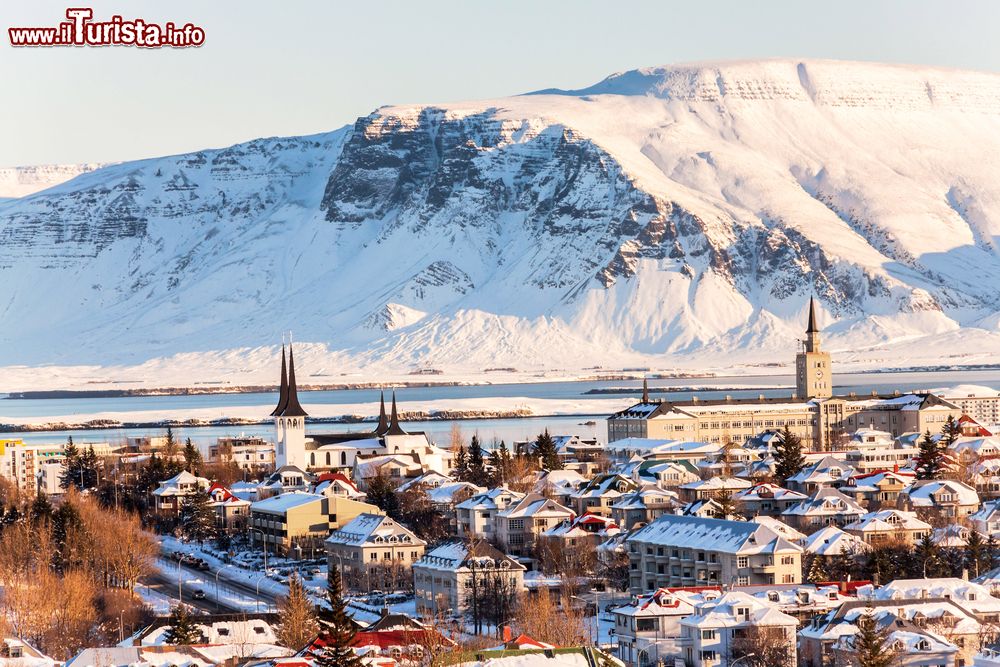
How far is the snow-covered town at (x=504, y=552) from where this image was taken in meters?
60.9

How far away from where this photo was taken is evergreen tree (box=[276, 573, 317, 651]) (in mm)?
60188

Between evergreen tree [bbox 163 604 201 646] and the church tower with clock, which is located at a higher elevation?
the church tower with clock

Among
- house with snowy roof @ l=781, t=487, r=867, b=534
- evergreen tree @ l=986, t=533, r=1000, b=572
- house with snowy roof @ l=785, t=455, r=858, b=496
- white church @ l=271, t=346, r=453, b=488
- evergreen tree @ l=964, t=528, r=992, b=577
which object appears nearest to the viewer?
evergreen tree @ l=964, t=528, r=992, b=577

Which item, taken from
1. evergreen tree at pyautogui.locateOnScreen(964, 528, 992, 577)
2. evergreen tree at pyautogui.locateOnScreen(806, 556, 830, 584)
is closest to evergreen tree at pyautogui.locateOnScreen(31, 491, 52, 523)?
evergreen tree at pyautogui.locateOnScreen(806, 556, 830, 584)

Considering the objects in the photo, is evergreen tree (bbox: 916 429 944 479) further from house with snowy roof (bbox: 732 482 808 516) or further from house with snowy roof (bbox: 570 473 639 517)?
house with snowy roof (bbox: 570 473 639 517)

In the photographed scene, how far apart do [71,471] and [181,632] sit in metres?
64.8

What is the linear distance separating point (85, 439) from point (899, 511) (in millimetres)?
98598

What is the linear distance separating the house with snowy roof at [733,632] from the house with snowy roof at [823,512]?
24918mm

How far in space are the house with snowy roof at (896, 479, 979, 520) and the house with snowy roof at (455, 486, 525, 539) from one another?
14.8m

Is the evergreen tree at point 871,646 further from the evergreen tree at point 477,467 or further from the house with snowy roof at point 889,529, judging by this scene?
the evergreen tree at point 477,467

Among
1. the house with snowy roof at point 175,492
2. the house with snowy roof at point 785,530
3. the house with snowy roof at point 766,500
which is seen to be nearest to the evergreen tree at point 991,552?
the house with snowy roof at point 785,530

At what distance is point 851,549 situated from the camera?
7850 centimetres

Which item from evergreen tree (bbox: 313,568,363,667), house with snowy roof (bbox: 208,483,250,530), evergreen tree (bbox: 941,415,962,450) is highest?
evergreen tree (bbox: 313,568,363,667)

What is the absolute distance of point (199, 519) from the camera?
9794 cm
